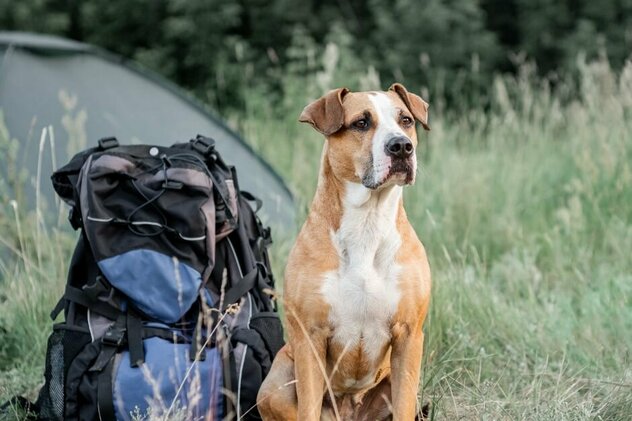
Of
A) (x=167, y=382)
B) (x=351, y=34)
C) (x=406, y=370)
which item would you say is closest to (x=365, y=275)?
(x=406, y=370)

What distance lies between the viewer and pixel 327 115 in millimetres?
3207

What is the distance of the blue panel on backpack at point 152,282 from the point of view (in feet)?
11.3

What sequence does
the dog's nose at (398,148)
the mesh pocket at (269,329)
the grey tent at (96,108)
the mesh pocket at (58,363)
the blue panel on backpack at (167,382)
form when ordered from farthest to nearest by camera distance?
the grey tent at (96,108)
the mesh pocket at (269,329)
the mesh pocket at (58,363)
the blue panel on backpack at (167,382)
the dog's nose at (398,148)

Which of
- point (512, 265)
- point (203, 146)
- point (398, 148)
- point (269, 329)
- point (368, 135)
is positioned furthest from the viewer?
point (512, 265)

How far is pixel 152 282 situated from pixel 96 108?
9.04 feet

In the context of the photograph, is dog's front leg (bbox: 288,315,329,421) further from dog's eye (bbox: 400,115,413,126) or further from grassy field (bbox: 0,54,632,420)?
dog's eye (bbox: 400,115,413,126)

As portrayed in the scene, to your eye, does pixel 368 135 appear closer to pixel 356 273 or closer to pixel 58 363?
pixel 356 273

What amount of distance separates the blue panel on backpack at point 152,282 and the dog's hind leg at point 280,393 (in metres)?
0.45

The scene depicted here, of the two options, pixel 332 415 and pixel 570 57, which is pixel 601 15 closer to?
pixel 570 57

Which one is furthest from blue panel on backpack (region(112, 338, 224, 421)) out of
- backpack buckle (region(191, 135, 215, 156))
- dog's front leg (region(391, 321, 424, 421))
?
backpack buckle (region(191, 135, 215, 156))

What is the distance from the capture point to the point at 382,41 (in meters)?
11.9

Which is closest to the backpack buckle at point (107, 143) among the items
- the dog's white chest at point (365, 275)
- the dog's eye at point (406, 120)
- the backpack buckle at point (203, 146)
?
the backpack buckle at point (203, 146)

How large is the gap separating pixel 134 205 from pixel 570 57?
873 centimetres

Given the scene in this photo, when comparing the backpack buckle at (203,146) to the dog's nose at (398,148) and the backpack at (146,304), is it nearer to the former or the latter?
the backpack at (146,304)
